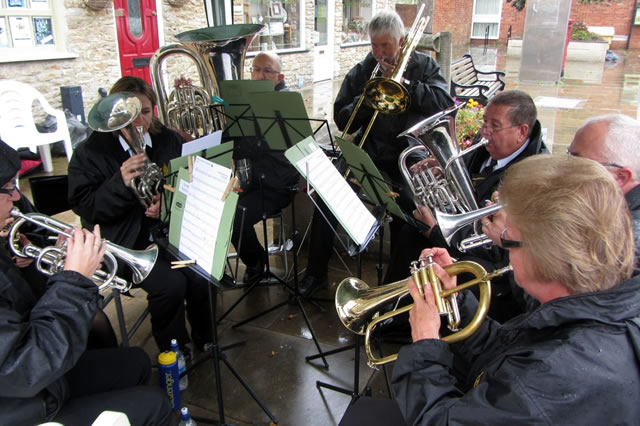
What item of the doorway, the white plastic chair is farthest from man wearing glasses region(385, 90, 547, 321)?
the doorway

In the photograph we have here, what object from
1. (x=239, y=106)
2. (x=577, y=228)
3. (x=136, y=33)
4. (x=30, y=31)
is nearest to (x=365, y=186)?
(x=239, y=106)

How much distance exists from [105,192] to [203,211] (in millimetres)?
920

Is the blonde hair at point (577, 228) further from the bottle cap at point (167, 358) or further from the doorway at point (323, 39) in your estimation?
the doorway at point (323, 39)

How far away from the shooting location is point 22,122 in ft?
18.0

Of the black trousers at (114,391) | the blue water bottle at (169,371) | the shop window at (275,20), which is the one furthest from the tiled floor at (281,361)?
the shop window at (275,20)

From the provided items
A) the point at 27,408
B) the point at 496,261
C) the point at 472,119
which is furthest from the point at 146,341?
the point at 472,119

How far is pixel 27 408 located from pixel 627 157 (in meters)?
2.29

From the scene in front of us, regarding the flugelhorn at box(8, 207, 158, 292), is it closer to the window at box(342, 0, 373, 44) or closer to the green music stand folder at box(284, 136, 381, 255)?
the green music stand folder at box(284, 136, 381, 255)

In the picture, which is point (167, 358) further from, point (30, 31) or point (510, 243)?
point (30, 31)

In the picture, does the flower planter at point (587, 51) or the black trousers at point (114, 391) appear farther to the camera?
the flower planter at point (587, 51)

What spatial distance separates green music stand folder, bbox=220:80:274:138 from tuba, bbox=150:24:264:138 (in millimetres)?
118

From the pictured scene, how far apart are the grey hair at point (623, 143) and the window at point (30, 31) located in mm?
6674

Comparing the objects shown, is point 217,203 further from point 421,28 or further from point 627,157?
point 421,28

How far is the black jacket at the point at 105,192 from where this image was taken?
2.47 m
